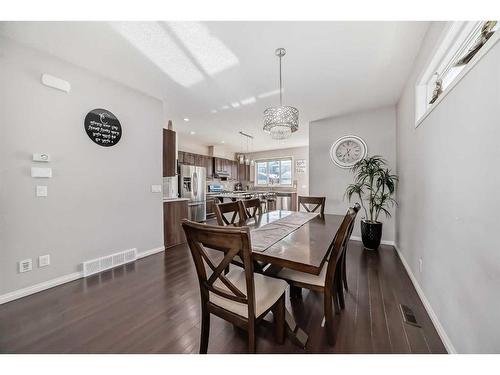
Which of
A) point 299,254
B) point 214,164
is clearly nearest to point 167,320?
point 299,254

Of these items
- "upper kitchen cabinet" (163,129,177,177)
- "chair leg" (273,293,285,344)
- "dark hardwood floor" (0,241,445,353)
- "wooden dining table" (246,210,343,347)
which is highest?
"upper kitchen cabinet" (163,129,177,177)

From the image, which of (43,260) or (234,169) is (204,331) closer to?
(43,260)

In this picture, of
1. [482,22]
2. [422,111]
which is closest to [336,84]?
[422,111]

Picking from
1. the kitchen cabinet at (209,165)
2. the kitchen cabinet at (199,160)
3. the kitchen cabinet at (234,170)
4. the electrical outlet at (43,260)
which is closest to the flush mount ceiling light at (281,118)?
the electrical outlet at (43,260)

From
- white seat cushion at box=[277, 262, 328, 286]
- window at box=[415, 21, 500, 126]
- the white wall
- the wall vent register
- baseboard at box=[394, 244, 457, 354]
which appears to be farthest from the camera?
the white wall

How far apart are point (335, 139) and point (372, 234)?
2.02m

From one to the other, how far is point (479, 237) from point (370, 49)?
198cm

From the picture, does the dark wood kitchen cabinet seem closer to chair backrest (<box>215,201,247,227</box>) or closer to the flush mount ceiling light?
chair backrest (<box>215,201,247,227</box>)

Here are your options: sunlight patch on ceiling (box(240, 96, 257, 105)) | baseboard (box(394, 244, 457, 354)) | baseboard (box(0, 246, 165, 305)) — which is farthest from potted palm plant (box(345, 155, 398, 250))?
baseboard (box(0, 246, 165, 305))

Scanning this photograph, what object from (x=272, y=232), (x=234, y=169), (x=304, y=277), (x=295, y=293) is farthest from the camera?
(x=234, y=169)

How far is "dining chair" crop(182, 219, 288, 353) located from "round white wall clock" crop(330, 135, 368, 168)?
10.9 ft

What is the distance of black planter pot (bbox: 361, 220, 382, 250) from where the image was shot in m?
3.13

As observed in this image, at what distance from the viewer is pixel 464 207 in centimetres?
115

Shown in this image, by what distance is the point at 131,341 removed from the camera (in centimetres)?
133
